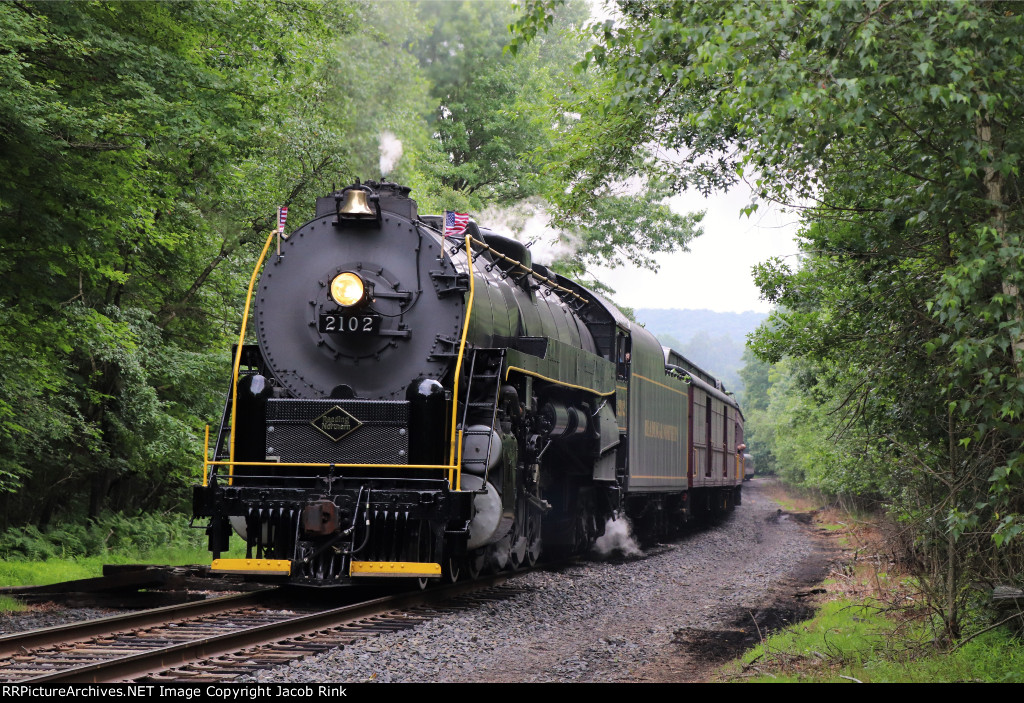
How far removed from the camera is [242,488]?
28.5ft

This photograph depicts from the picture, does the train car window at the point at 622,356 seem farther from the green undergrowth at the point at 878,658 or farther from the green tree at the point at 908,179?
the green undergrowth at the point at 878,658

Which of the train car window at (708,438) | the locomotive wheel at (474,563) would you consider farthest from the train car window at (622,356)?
the train car window at (708,438)

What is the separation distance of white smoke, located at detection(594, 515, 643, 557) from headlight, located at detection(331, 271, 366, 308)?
8.79 m

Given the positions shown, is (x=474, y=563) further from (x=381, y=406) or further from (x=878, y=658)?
(x=878, y=658)

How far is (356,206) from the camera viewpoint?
9.52 meters

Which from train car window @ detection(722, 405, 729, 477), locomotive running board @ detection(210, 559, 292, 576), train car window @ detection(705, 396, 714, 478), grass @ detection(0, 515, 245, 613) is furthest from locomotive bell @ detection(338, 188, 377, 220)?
train car window @ detection(722, 405, 729, 477)

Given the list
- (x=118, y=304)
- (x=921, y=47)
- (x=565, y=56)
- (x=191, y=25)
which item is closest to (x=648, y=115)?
(x=921, y=47)

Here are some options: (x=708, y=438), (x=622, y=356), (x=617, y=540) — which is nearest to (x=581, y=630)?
(x=622, y=356)

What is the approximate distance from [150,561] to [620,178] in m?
9.32

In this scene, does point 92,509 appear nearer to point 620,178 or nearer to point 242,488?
point 242,488

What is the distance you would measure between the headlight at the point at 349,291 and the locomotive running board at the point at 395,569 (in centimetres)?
249

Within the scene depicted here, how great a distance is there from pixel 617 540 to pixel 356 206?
31.9ft

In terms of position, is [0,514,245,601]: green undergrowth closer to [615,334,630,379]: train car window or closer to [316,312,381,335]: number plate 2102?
[316,312,381,335]: number plate 2102

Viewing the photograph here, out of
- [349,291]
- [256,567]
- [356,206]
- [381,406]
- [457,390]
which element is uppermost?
[356,206]
